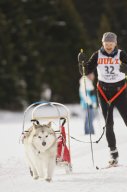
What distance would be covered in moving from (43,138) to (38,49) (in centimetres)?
3108

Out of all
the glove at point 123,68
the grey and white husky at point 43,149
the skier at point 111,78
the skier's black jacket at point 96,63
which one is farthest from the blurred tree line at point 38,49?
the grey and white husky at point 43,149

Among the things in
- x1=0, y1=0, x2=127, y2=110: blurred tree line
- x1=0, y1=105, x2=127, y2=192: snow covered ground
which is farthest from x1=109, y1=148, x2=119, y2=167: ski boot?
x1=0, y1=0, x2=127, y2=110: blurred tree line

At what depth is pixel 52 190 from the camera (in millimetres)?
6953

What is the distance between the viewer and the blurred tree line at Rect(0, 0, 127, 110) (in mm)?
32469

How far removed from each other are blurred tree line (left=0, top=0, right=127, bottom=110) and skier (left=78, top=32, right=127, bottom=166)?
22.8 metres

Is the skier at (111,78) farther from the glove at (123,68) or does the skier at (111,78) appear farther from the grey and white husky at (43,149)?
the grey and white husky at (43,149)

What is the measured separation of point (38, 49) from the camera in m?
38.4

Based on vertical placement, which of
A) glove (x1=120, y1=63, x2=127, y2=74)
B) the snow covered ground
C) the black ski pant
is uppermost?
glove (x1=120, y1=63, x2=127, y2=74)

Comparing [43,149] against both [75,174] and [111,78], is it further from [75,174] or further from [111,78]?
[111,78]

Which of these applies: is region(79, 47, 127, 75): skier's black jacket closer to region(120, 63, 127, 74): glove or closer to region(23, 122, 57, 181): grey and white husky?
region(120, 63, 127, 74): glove

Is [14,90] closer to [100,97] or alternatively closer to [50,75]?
[50,75]

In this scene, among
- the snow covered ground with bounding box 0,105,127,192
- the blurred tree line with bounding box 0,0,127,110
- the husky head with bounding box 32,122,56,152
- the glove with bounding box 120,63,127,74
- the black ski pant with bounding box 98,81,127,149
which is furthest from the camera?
the blurred tree line with bounding box 0,0,127,110

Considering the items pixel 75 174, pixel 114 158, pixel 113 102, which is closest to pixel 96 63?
pixel 113 102

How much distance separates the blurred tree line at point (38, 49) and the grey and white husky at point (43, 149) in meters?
23.9
